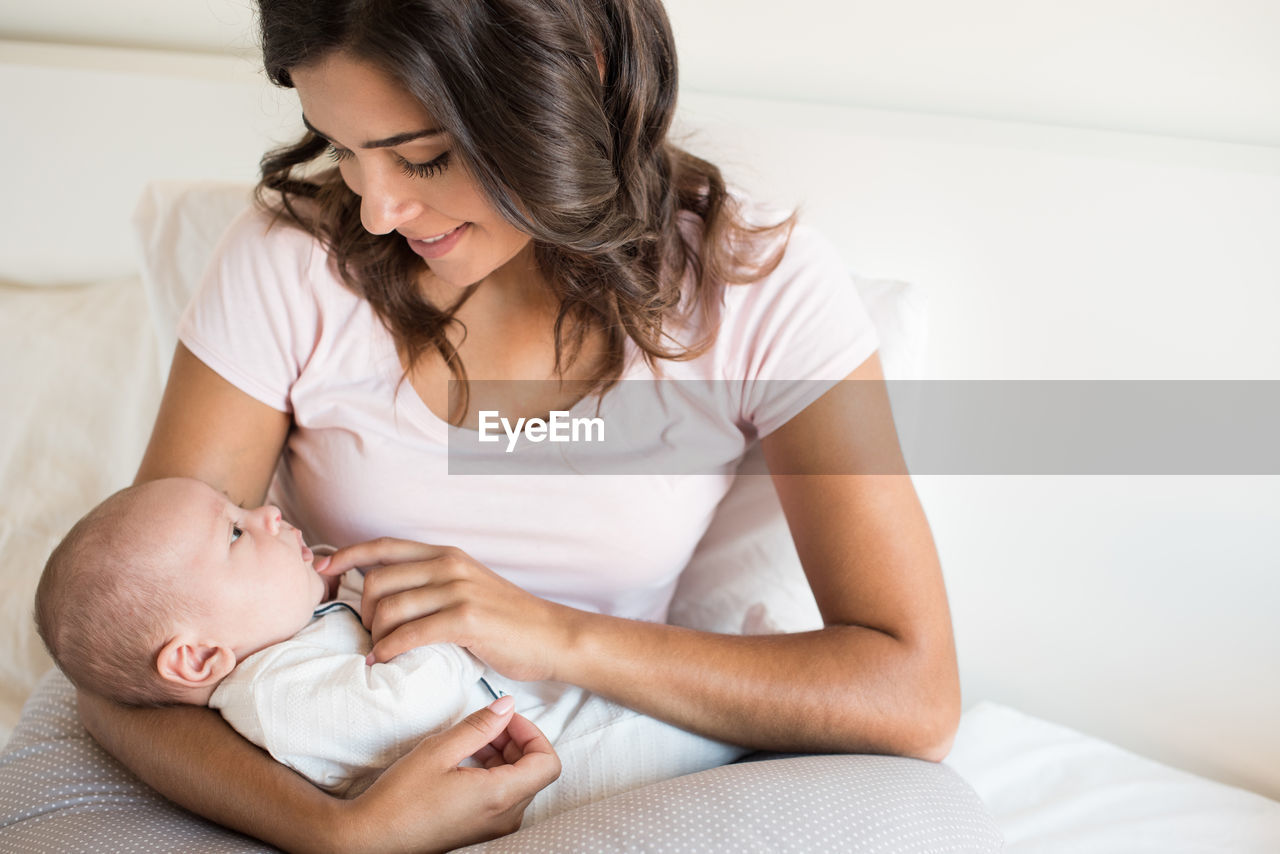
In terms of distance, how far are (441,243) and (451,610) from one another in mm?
402

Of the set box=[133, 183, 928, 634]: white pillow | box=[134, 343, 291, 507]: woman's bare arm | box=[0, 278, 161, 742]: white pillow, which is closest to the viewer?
box=[134, 343, 291, 507]: woman's bare arm

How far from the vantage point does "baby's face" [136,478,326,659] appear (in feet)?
3.34

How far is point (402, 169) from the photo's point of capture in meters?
0.99

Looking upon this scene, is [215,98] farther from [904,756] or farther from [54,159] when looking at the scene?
[904,756]

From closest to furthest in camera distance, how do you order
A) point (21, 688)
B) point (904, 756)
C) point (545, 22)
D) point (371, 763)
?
point (545, 22)
point (371, 763)
point (904, 756)
point (21, 688)

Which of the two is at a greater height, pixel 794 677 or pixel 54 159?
pixel 54 159

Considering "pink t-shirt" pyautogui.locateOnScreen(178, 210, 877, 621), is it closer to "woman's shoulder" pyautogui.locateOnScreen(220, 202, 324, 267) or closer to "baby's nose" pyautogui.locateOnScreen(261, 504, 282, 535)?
"woman's shoulder" pyautogui.locateOnScreen(220, 202, 324, 267)

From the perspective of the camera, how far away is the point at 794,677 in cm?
111

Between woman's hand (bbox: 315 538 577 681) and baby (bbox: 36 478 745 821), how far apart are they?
0.03 m

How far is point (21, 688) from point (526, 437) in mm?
959

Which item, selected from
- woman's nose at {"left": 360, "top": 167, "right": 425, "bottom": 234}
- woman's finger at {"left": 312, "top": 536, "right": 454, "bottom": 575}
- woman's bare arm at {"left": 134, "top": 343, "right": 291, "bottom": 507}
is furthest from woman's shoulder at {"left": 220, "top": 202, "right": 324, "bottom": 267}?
woman's finger at {"left": 312, "top": 536, "right": 454, "bottom": 575}

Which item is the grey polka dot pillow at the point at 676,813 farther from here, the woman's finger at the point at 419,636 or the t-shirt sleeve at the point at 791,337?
the t-shirt sleeve at the point at 791,337

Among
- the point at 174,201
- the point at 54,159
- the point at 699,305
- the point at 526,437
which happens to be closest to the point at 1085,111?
the point at 699,305

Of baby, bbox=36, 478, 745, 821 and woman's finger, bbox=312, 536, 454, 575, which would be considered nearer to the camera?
baby, bbox=36, 478, 745, 821
